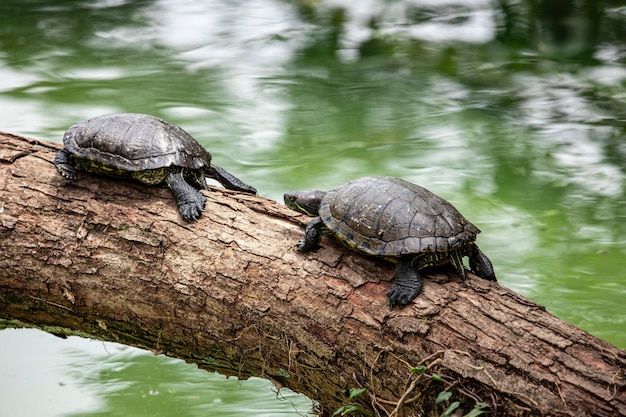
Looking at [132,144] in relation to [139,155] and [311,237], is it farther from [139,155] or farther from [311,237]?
[311,237]

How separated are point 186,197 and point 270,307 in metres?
0.72

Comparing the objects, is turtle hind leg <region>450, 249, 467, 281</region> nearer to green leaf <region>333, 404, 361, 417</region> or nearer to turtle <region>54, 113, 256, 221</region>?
green leaf <region>333, 404, 361, 417</region>

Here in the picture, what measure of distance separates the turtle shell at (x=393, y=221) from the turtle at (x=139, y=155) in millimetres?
702

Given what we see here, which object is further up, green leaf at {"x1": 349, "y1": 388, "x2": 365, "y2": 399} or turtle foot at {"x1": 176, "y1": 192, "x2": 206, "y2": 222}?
turtle foot at {"x1": 176, "y1": 192, "x2": 206, "y2": 222}

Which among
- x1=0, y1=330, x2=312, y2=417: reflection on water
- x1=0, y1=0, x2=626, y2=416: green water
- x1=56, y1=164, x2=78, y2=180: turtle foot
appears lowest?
x1=0, y1=330, x2=312, y2=417: reflection on water

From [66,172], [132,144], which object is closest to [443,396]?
[132,144]

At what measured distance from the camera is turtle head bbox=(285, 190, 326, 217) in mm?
3729

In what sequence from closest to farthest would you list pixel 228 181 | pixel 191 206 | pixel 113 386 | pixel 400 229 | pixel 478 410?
1. pixel 478 410
2. pixel 400 229
3. pixel 191 206
4. pixel 228 181
5. pixel 113 386

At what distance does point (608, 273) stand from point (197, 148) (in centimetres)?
342

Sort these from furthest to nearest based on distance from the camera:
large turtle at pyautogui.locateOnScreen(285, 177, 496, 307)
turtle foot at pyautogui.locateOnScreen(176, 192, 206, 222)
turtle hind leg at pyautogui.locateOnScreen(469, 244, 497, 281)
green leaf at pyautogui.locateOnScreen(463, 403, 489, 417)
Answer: turtle foot at pyautogui.locateOnScreen(176, 192, 206, 222) → turtle hind leg at pyautogui.locateOnScreen(469, 244, 497, 281) → large turtle at pyautogui.locateOnScreen(285, 177, 496, 307) → green leaf at pyautogui.locateOnScreen(463, 403, 489, 417)

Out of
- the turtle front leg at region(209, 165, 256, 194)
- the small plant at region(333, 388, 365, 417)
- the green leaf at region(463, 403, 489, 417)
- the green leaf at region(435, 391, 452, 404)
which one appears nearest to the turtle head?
the turtle front leg at region(209, 165, 256, 194)

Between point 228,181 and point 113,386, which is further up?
point 228,181

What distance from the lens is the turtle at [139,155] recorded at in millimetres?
3639

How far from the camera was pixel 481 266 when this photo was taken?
134 inches
